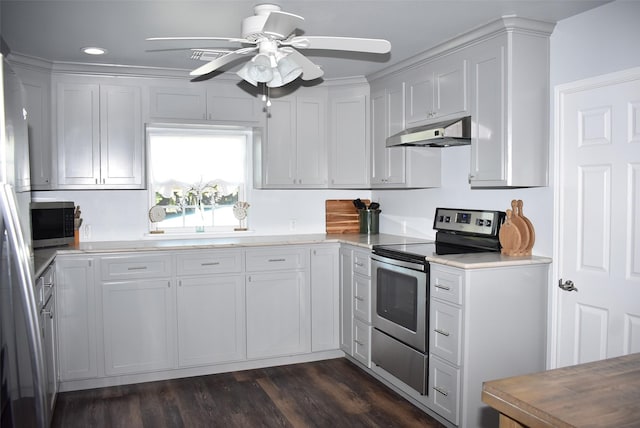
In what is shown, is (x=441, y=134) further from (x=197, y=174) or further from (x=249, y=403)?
(x=197, y=174)

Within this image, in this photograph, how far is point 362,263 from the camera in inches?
159

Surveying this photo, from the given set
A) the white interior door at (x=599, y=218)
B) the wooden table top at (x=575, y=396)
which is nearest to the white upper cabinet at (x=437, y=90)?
the white interior door at (x=599, y=218)

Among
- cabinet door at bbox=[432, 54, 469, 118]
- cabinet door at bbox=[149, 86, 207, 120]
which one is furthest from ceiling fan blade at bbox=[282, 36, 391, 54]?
cabinet door at bbox=[149, 86, 207, 120]

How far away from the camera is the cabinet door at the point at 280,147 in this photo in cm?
455

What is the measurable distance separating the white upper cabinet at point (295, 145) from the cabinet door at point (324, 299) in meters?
0.71

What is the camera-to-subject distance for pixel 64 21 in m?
3.02

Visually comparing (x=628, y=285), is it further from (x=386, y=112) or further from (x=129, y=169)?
(x=129, y=169)

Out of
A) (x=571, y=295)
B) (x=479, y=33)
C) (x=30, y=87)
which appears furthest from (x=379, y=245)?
(x=30, y=87)

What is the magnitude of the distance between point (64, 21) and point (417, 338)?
284 centimetres

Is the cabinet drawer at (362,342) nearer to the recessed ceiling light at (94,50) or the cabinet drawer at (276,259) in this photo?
the cabinet drawer at (276,259)

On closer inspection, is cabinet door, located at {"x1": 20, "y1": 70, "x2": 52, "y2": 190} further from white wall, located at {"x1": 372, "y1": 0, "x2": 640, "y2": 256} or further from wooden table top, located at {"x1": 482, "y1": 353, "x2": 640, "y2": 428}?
wooden table top, located at {"x1": 482, "y1": 353, "x2": 640, "y2": 428}

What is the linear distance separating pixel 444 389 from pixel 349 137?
2400 millimetres

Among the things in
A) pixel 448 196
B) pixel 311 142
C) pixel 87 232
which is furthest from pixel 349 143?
pixel 87 232

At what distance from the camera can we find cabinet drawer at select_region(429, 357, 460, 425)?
9.75ft
